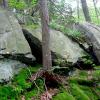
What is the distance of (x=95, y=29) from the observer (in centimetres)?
926

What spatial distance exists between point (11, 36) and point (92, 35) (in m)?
3.24

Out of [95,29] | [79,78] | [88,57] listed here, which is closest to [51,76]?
[79,78]

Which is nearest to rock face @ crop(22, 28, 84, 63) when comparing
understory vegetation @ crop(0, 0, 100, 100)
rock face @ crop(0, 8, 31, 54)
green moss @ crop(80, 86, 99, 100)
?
understory vegetation @ crop(0, 0, 100, 100)

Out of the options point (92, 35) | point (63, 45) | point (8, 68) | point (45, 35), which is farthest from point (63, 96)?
point (92, 35)

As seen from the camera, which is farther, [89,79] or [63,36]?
[63,36]

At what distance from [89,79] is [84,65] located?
1.01 m

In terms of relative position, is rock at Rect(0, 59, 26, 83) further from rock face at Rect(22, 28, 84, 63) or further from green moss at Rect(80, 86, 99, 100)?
green moss at Rect(80, 86, 99, 100)

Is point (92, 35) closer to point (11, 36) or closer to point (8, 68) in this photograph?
point (11, 36)

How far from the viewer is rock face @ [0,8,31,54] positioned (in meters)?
6.94

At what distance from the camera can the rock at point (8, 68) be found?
6434mm

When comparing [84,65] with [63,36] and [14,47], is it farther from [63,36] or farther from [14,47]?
[14,47]

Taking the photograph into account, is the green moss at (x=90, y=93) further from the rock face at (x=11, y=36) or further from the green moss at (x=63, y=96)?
the rock face at (x=11, y=36)

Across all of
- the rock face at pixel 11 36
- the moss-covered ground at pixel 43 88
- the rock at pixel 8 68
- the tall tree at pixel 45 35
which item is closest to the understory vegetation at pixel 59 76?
the moss-covered ground at pixel 43 88

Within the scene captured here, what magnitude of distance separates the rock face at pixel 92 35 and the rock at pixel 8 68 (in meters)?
2.88
